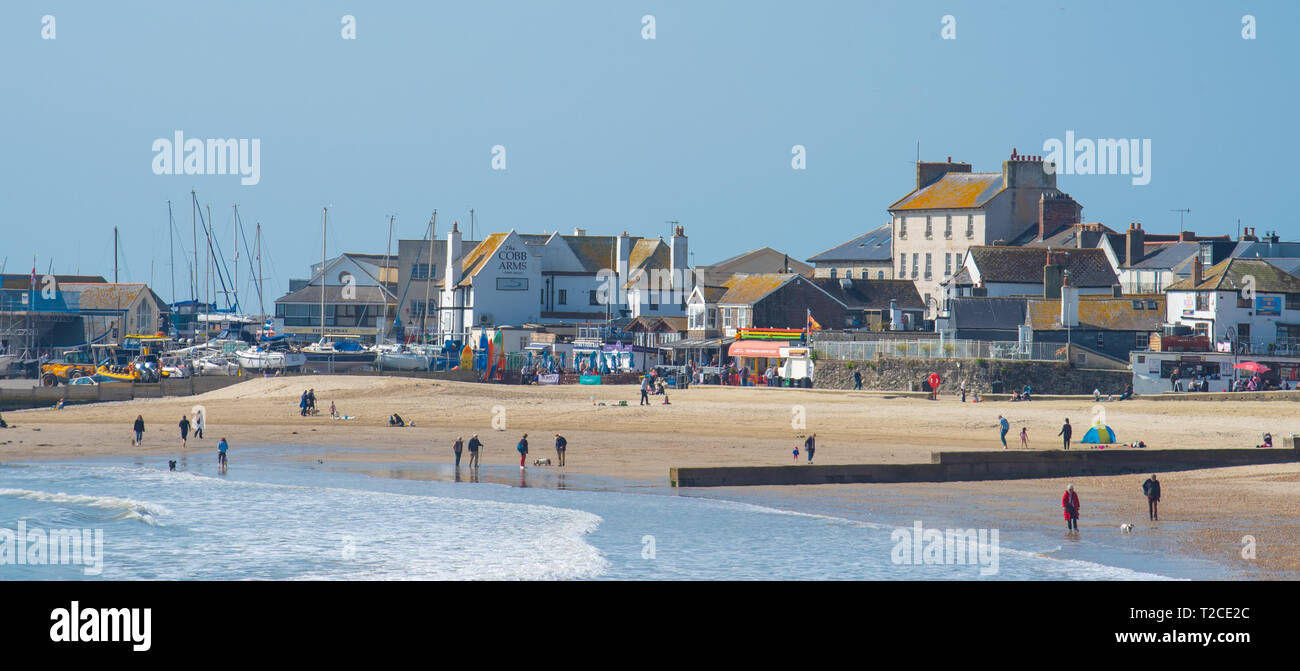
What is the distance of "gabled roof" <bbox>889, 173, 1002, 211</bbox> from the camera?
9000 cm

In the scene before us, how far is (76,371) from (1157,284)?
219 ft

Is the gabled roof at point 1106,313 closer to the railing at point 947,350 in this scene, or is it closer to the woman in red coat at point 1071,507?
the railing at point 947,350

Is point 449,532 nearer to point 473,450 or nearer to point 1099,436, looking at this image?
point 473,450

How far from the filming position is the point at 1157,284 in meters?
79.7

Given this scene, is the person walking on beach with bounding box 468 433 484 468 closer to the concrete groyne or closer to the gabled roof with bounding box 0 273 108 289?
the concrete groyne

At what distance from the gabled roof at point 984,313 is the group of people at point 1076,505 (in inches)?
1616

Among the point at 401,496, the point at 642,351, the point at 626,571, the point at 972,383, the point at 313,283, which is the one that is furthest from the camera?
the point at 313,283

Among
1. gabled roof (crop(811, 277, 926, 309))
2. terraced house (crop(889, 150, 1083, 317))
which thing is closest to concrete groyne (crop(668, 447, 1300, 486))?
gabled roof (crop(811, 277, 926, 309))

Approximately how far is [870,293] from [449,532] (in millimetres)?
55461

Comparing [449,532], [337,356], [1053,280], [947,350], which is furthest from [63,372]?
[449,532]

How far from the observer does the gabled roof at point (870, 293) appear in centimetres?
7944

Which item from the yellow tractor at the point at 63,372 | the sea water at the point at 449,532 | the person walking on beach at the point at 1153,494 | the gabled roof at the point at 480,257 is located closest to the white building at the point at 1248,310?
the person walking on beach at the point at 1153,494
